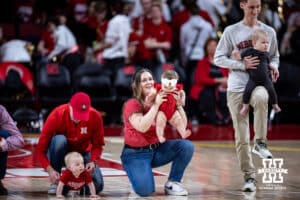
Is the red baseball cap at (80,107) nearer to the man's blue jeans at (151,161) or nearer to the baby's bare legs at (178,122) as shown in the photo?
the man's blue jeans at (151,161)

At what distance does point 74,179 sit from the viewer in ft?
Answer: 31.8

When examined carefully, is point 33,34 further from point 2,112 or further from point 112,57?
point 2,112

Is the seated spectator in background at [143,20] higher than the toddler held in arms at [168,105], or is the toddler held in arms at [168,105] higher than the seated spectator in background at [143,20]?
the seated spectator in background at [143,20]

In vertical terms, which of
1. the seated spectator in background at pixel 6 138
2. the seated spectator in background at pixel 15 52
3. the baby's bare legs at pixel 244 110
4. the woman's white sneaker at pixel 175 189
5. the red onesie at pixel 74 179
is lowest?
the woman's white sneaker at pixel 175 189

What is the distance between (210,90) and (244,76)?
7.73 meters

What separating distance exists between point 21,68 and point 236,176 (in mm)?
6999

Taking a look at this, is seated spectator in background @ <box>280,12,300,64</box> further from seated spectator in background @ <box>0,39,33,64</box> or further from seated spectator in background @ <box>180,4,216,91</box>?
seated spectator in background @ <box>0,39,33,64</box>

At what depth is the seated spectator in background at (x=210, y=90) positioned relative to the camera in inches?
701

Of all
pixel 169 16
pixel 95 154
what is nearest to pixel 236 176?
pixel 95 154

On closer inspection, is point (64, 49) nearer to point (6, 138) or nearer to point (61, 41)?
point (61, 41)

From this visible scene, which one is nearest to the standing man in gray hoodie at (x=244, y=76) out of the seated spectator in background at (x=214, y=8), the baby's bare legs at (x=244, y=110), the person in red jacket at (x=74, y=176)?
the baby's bare legs at (x=244, y=110)

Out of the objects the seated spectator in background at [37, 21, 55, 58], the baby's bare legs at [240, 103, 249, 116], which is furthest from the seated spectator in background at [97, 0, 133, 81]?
the baby's bare legs at [240, 103, 249, 116]

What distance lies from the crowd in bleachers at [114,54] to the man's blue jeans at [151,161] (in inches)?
276

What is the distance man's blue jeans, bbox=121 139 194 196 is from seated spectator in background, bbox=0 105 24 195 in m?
1.19
